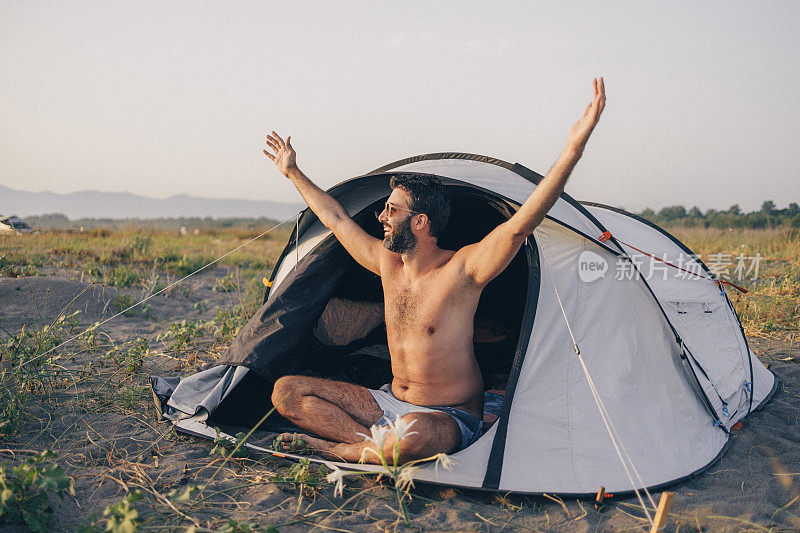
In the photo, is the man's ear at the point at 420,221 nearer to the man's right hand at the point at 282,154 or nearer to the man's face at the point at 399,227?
the man's face at the point at 399,227

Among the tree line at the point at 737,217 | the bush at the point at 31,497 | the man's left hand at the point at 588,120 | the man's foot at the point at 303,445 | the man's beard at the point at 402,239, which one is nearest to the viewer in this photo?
the bush at the point at 31,497

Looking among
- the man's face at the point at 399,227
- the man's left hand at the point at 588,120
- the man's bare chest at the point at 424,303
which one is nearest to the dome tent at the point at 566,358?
the man's face at the point at 399,227

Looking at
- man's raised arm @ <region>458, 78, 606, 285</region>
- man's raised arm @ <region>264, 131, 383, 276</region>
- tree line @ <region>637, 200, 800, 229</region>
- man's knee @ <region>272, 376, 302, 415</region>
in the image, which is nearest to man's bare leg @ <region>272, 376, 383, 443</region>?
man's knee @ <region>272, 376, 302, 415</region>

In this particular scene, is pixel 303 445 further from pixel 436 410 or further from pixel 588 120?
pixel 588 120

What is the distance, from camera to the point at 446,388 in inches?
127

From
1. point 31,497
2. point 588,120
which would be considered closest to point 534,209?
point 588,120

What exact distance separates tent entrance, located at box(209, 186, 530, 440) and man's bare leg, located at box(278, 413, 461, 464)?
1291 millimetres

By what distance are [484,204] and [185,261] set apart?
600 cm

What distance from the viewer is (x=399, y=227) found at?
3.27 meters

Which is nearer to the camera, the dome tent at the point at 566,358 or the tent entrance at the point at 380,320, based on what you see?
the dome tent at the point at 566,358

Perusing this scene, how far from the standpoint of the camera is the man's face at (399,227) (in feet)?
10.7

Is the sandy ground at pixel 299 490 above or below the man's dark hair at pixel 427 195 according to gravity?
below

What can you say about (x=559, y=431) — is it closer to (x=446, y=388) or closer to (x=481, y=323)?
(x=446, y=388)

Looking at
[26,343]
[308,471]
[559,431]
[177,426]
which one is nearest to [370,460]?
[308,471]
